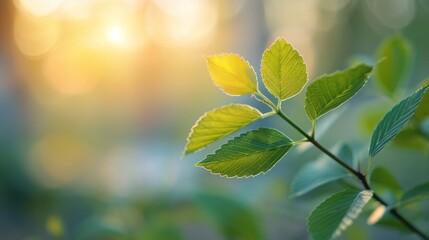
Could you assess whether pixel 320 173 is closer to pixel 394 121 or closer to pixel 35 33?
pixel 394 121

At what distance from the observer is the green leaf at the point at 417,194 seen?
0.34m

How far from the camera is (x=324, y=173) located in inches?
13.9

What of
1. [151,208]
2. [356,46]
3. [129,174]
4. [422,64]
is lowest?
[151,208]

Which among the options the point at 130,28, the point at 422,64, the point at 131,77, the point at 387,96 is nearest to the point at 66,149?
the point at 387,96

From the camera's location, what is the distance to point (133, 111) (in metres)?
4.85

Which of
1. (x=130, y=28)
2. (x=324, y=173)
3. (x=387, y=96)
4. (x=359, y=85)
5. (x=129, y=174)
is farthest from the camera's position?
(x=130, y=28)

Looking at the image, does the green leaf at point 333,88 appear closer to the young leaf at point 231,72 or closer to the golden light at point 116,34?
the young leaf at point 231,72

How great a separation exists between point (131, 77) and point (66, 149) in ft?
10.1

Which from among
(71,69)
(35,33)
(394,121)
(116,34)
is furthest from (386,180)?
(35,33)

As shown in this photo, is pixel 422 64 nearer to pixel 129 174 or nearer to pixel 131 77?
pixel 131 77

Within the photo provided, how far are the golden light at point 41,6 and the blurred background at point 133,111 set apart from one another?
15mm

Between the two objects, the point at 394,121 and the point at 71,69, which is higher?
the point at 71,69

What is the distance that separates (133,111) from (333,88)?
4648mm

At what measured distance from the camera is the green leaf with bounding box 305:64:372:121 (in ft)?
0.81
